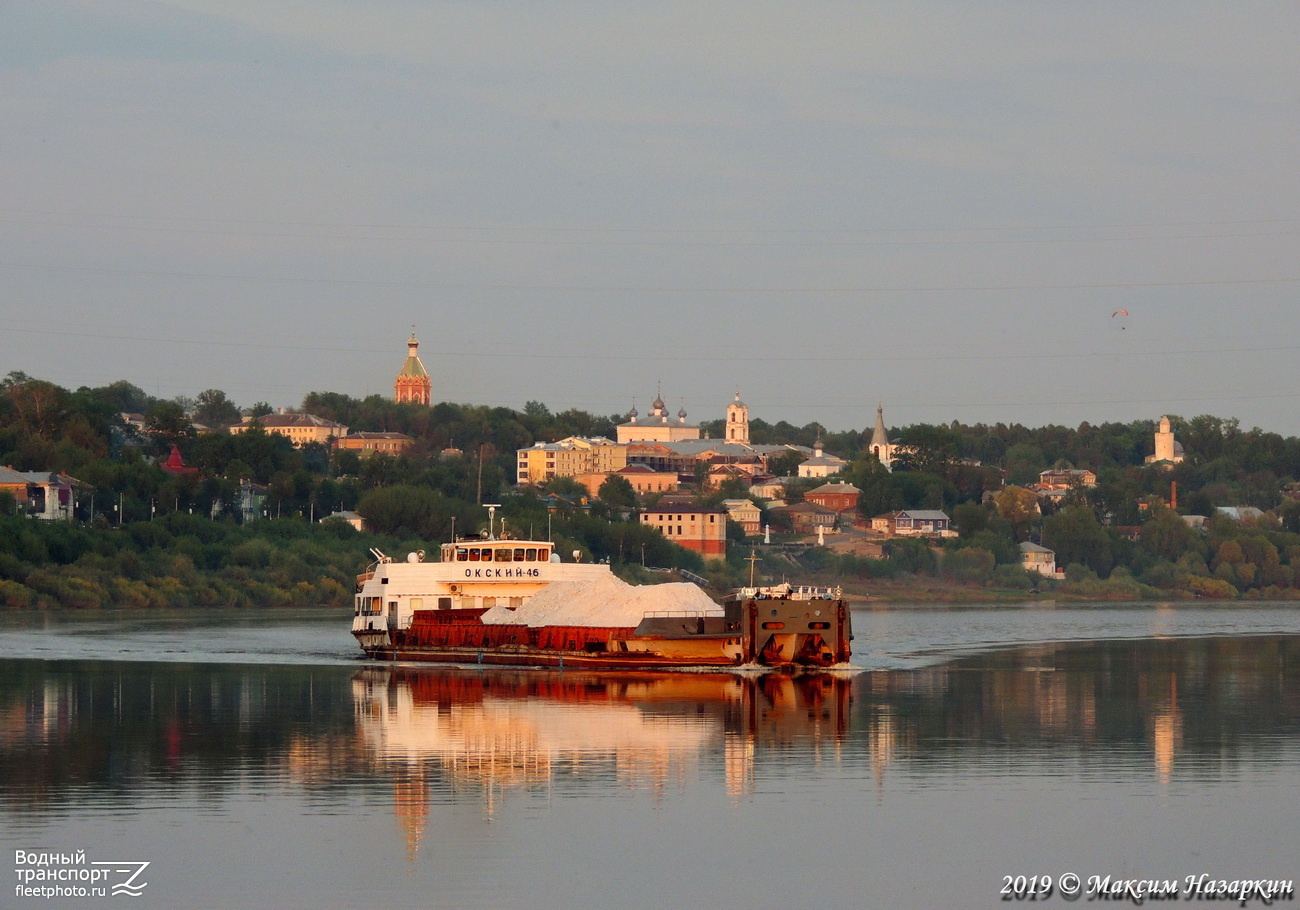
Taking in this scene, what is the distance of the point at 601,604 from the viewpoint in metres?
66.8

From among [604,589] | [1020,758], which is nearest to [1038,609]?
[604,589]

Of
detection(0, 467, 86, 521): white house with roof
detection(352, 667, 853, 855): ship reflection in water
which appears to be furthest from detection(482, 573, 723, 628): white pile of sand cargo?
detection(0, 467, 86, 521): white house with roof

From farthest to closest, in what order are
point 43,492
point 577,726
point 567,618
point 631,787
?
point 43,492, point 567,618, point 577,726, point 631,787

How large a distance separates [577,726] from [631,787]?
10.7 m

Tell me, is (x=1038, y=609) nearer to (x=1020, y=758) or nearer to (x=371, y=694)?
(x=371, y=694)

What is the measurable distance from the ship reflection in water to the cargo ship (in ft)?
3.38

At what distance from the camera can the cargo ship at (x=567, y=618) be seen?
62500mm

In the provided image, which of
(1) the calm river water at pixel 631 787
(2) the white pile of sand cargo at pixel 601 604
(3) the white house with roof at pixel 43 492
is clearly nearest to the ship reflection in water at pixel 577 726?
(1) the calm river water at pixel 631 787

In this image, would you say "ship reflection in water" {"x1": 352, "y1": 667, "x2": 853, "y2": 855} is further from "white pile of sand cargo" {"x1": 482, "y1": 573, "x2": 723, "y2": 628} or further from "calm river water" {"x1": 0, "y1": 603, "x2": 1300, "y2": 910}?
"white pile of sand cargo" {"x1": 482, "y1": 573, "x2": 723, "y2": 628}

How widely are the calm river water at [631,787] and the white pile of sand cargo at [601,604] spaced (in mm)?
3121

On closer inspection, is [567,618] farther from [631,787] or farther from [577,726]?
[631,787]

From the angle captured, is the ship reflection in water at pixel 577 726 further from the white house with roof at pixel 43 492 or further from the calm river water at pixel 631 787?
the white house with roof at pixel 43 492

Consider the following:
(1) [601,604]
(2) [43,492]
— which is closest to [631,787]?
(1) [601,604]

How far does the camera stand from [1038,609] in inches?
6122
